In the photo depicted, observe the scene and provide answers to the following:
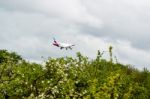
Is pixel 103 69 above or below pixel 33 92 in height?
above

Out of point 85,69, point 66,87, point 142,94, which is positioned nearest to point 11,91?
point 66,87

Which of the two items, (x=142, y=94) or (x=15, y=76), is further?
(x=142, y=94)

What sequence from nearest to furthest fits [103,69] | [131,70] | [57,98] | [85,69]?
[57,98]
[85,69]
[103,69]
[131,70]

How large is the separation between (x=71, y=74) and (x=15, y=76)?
7.06 feet

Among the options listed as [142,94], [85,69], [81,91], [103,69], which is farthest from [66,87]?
[103,69]

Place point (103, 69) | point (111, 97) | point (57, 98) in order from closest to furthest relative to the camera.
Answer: point (111, 97)
point (57, 98)
point (103, 69)

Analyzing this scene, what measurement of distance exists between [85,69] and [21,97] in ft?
10.6

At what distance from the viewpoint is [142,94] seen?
2127 centimetres

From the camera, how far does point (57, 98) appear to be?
675 inches

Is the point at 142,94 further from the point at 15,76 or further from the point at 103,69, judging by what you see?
the point at 15,76

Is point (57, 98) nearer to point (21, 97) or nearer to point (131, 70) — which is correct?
point (21, 97)

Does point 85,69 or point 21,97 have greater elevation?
point 85,69

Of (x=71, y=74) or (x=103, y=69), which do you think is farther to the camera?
(x=103, y=69)

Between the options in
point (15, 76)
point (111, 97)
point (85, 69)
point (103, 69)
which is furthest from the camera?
point (103, 69)
